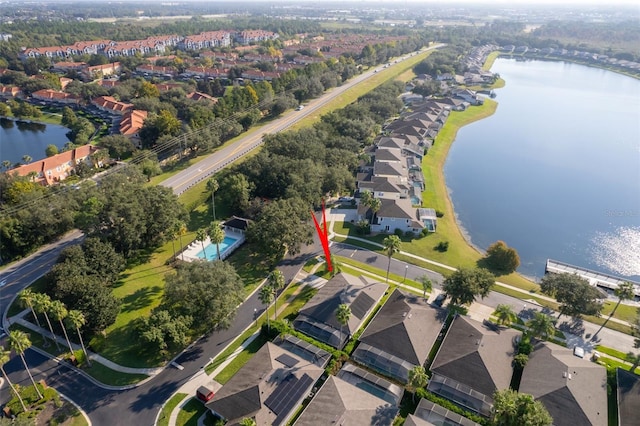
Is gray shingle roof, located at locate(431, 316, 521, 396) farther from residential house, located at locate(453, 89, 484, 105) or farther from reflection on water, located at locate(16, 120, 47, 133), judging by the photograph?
reflection on water, located at locate(16, 120, 47, 133)

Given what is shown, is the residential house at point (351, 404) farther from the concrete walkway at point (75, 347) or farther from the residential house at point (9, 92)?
the residential house at point (9, 92)

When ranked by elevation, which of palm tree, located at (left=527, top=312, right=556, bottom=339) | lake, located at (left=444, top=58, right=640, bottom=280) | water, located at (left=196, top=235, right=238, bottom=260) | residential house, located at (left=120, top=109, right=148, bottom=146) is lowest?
lake, located at (left=444, top=58, right=640, bottom=280)

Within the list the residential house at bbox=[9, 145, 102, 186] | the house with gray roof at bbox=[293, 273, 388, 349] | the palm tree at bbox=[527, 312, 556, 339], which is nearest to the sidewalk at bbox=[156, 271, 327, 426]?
the house with gray roof at bbox=[293, 273, 388, 349]

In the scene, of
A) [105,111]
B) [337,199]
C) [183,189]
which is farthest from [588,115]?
[105,111]

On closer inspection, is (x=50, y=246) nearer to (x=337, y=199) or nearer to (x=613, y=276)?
(x=337, y=199)

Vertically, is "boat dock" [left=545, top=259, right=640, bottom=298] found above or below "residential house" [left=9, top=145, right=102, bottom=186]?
below

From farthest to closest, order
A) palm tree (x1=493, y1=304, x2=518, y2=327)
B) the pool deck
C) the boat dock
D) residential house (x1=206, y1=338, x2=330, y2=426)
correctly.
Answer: the pool deck
the boat dock
palm tree (x1=493, y1=304, x2=518, y2=327)
residential house (x1=206, y1=338, x2=330, y2=426)

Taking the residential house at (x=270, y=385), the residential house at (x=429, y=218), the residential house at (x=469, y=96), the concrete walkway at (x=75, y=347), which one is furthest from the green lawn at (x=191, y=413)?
the residential house at (x=469, y=96)
